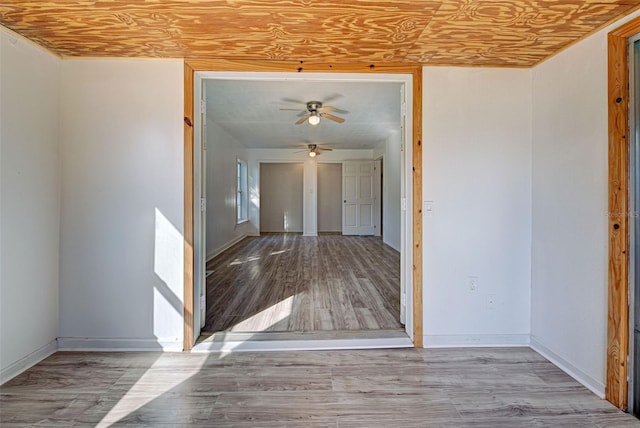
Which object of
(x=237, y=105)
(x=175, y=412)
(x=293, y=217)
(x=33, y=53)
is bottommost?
(x=175, y=412)

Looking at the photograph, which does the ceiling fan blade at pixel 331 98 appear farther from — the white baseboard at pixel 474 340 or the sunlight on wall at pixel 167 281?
the white baseboard at pixel 474 340

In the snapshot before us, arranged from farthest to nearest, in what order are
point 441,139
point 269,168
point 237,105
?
point 269,168 → point 237,105 → point 441,139

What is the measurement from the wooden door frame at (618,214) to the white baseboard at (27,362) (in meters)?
3.48

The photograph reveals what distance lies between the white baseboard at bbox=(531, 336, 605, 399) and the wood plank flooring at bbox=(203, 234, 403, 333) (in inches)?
38.4

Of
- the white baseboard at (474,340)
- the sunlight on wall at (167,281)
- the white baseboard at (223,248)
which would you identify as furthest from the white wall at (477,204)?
the white baseboard at (223,248)

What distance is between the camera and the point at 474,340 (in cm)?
241

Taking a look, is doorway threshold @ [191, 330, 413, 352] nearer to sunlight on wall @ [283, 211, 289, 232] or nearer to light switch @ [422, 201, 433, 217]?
light switch @ [422, 201, 433, 217]

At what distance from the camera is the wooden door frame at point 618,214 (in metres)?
1.70

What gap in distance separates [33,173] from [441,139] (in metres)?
2.80

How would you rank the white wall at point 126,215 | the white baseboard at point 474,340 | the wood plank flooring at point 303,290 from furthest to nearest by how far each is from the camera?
the wood plank flooring at point 303,290 → the white baseboard at point 474,340 → the white wall at point 126,215

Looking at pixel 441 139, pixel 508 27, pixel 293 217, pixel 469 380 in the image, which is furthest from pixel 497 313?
pixel 293 217

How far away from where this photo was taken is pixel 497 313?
7.96 ft

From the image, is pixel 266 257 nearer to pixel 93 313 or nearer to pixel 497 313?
pixel 93 313

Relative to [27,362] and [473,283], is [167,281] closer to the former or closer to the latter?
[27,362]
